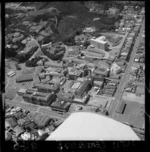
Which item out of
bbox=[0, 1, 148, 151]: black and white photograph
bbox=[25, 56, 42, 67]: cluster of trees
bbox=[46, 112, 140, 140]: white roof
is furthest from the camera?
bbox=[25, 56, 42, 67]: cluster of trees

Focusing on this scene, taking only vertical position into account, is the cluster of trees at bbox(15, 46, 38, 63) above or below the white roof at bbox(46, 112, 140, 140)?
below

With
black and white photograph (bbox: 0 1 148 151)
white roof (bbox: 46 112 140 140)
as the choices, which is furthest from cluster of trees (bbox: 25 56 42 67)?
white roof (bbox: 46 112 140 140)

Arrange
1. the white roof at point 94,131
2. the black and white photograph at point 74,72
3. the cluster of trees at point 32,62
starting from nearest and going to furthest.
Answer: the white roof at point 94,131 < the black and white photograph at point 74,72 < the cluster of trees at point 32,62

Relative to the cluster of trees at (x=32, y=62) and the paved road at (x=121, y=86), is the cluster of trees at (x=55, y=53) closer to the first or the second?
the cluster of trees at (x=32, y=62)

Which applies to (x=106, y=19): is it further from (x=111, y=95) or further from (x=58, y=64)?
(x=111, y=95)

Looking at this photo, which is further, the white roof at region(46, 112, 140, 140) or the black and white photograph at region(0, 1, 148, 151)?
the black and white photograph at region(0, 1, 148, 151)

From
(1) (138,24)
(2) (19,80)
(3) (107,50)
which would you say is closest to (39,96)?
(2) (19,80)

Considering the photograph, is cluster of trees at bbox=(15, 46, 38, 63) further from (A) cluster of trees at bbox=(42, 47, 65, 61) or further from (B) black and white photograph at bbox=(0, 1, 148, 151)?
(A) cluster of trees at bbox=(42, 47, 65, 61)

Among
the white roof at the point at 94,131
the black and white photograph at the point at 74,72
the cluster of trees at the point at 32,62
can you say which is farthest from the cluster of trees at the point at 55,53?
the white roof at the point at 94,131
